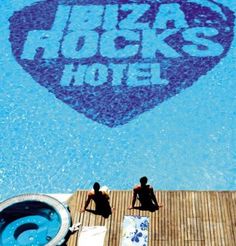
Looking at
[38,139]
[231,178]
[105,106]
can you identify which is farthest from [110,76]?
[231,178]

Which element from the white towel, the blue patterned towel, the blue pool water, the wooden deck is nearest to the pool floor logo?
the blue pool water

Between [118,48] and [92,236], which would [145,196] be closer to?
[92,236]

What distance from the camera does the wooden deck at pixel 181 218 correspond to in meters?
9.62

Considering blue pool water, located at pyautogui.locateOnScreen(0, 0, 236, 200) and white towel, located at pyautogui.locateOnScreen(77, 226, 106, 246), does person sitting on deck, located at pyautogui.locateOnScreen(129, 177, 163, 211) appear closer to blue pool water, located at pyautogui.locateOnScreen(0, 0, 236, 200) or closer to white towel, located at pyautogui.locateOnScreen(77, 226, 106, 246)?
white towel, located at pyautogui.locateOnScreen(77, 226, 106, 246)

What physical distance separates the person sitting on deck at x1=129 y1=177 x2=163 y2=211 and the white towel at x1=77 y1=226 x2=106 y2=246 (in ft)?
2.86

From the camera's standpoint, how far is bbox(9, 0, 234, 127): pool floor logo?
48.6 ft

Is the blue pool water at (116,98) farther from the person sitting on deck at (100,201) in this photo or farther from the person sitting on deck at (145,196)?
the person sitting on deck at (100,201)

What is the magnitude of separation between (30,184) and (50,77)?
4128mm

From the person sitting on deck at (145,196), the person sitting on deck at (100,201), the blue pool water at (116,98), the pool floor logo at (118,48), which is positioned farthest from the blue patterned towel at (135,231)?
the pool floor logo at (118,48)

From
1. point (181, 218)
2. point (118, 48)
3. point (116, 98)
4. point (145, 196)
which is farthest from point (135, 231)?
point (118, 48)

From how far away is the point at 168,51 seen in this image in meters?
16.0

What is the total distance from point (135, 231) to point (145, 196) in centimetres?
81

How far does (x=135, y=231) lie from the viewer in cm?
983

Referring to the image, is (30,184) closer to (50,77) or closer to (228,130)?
(50,77)
